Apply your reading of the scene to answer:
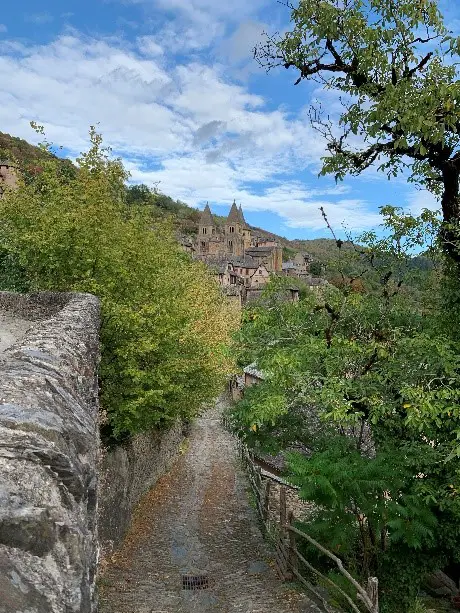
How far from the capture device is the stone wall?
13.2 m

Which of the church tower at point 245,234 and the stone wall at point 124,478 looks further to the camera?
the church tower at point 245,234

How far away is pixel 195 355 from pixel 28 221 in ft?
24.3

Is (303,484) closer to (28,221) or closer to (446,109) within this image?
(446,109)

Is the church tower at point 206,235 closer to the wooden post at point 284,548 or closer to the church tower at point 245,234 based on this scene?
the church tower at point 245,234

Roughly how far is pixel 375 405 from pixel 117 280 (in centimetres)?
933

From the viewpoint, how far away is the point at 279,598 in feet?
34.5

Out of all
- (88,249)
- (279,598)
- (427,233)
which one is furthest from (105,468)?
(427,233)

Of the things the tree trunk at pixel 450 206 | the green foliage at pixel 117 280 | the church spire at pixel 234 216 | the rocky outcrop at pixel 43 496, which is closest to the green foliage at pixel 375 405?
the tree trunk at pixel 450 206

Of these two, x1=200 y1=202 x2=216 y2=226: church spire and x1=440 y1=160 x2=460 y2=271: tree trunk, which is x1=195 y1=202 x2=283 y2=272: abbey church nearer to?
x1=200 y1=202 x2=216 y2=226: church spire

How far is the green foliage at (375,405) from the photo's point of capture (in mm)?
9234

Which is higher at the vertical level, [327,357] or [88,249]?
[88,249]

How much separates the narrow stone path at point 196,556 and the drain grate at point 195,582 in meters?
0.13

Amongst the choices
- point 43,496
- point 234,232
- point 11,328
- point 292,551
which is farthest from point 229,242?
point 43,496

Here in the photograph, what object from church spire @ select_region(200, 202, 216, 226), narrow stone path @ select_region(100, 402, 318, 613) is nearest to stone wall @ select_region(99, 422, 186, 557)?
narrow stone path @ select_region(100, 402, 318, 613)
